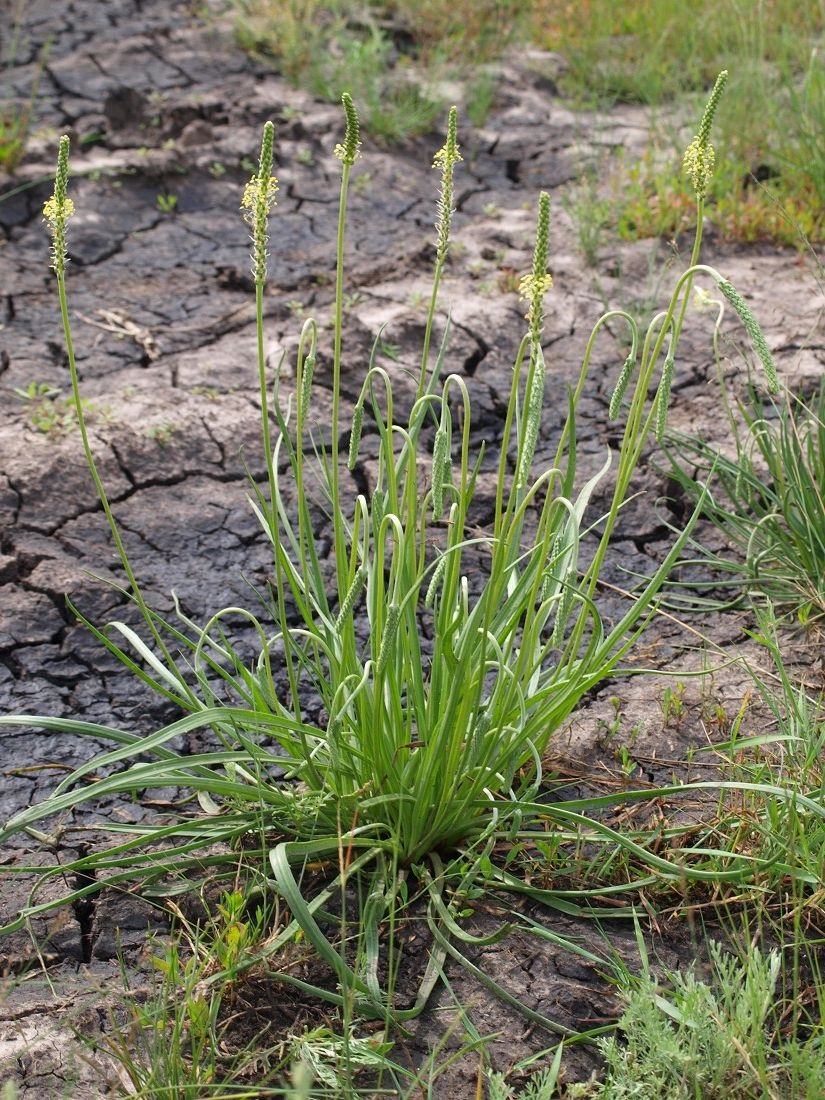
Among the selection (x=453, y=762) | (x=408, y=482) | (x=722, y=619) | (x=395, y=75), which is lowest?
(x=722, y=619)

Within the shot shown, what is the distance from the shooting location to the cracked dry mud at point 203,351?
1792 mm

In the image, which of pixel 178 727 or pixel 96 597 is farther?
pixel 96 597

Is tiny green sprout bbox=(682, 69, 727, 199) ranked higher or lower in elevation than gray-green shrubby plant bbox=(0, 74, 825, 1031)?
higher

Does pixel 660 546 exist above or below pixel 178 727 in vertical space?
below

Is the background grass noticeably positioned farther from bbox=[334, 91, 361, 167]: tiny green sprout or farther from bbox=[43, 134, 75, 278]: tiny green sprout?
bbox=[43, 134, 75, 278]: tiny green sprout

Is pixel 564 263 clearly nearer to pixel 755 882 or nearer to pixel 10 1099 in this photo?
pixel 755 882

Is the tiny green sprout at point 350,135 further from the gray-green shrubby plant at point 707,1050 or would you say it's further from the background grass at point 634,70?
the background grass at point 634,70

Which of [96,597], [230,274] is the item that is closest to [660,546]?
[96,597]

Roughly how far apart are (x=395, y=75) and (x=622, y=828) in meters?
4.00

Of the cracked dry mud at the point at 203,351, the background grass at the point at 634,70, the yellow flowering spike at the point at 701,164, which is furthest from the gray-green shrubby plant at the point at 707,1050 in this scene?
the background grass at the point at 634,70

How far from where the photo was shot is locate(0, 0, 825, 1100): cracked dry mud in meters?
1.79

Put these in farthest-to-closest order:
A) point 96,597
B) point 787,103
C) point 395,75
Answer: point 395,75, point 787,103, point 96,597

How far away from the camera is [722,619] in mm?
2582

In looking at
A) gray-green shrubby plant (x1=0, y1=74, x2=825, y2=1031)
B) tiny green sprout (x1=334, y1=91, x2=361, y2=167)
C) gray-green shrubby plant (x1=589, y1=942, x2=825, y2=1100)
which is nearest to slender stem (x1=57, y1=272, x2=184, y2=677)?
gray-green shrubby plant (x1=0, y1=74, x2=825, y2=1031)
